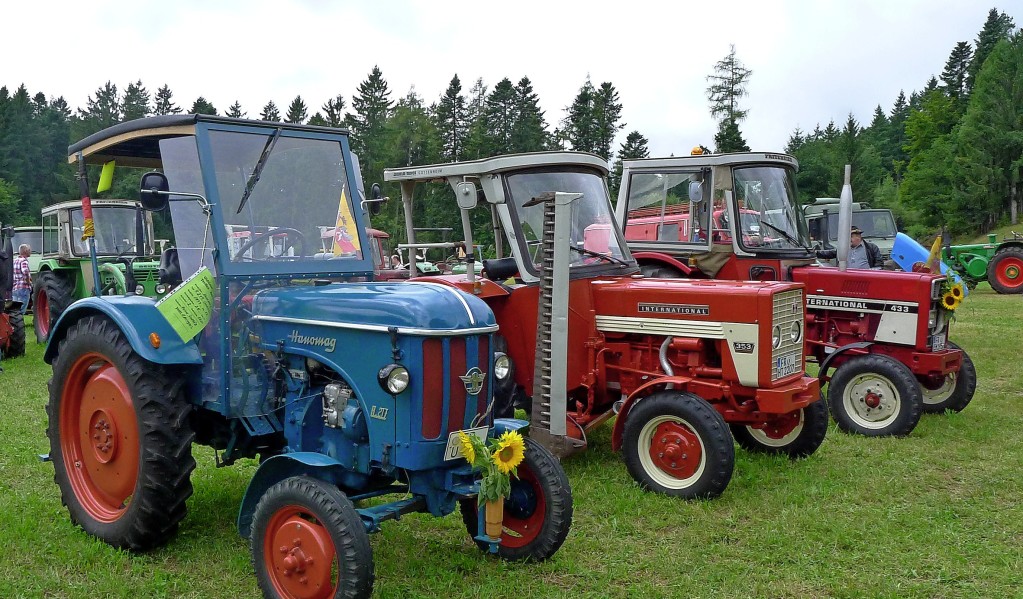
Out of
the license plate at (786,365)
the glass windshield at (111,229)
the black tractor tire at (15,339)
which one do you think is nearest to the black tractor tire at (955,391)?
the license plate at (786,365)

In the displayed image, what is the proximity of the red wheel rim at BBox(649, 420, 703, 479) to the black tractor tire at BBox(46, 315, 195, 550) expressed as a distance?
9.06 feet

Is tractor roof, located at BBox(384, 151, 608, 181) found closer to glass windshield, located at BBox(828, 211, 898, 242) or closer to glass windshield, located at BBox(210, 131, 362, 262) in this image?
glass windshield, located at BBox(210, 131, 362, 262)

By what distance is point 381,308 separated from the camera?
127 inches

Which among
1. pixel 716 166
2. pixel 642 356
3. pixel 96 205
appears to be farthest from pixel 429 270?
pixel 642 356

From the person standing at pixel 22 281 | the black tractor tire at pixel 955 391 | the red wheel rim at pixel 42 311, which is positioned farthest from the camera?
the person standing at pixel 22 281

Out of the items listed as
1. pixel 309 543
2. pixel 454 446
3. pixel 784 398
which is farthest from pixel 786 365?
pixel 309 543

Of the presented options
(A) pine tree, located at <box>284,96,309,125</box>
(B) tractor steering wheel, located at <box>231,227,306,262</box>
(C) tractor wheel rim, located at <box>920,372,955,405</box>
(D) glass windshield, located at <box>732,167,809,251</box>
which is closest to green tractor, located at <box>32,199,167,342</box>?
(B) tractor steering wheel, located at <box>231,227,306,262</box>

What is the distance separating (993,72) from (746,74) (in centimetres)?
1212

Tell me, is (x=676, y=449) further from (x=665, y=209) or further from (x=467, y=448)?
(x=665, y=209)

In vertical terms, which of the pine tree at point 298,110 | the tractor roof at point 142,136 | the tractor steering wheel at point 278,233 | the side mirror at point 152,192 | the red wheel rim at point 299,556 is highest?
the pine tree at point 298,110

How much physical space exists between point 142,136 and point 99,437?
153 cm

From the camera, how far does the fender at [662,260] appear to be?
698 centimetres

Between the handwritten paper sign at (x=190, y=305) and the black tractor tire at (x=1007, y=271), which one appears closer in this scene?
the handwritten paper sign at (x=190, y=305)

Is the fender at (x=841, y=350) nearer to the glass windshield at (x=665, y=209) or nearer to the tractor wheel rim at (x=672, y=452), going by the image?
the glass windshield at (x=665, y=209)
